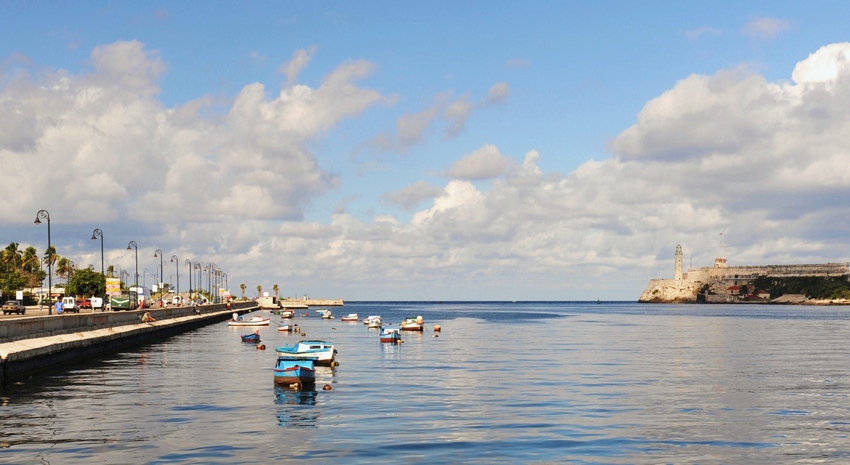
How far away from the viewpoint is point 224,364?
68.0 metres

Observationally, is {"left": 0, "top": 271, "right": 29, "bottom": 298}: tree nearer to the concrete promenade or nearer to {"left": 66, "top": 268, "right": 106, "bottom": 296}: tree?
{"left": 66, "top": 268, "right": 106, "bottom": 296}: tree

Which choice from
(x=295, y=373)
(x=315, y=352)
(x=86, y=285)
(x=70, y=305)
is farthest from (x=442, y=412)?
(x=86, y=285)

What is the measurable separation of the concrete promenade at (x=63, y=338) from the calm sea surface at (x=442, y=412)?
168 centimetres

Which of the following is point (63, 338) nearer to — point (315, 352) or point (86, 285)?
point (315, 352)

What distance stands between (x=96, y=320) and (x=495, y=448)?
62049mm

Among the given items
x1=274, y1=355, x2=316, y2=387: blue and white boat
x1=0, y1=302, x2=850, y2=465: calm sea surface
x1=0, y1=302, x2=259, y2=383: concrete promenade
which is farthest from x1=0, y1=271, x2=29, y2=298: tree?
x1=274, y1=355, x2=316, y2=387: blue and white boat

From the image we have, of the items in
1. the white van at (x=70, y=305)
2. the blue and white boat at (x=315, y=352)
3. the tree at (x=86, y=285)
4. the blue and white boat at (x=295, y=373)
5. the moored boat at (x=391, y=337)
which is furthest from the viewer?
the tree at (x=86, y=285)

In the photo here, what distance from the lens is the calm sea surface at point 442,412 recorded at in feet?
99.8

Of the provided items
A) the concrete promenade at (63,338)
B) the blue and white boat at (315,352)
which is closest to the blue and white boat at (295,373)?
the blue and white boat at (315,352)

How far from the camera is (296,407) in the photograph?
4166 centimetres

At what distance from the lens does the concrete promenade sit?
52844 mm

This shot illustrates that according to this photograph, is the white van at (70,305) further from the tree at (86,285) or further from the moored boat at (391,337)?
the tree at (86,285)

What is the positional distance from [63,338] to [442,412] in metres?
39.8

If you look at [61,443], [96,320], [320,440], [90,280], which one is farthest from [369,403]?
[90,280]
